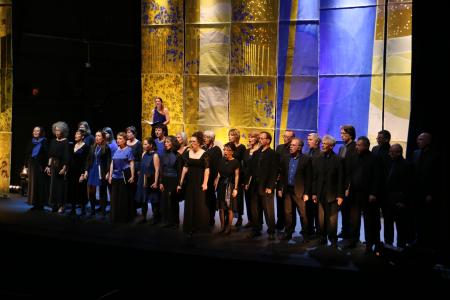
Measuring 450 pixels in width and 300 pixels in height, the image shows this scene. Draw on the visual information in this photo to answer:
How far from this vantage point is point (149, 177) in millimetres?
10727

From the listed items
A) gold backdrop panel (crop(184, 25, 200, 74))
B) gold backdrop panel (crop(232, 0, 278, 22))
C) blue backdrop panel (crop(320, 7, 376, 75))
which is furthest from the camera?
gold backdrop panel (crop(184, 25, 200, 74))

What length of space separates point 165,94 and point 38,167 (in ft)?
11.5

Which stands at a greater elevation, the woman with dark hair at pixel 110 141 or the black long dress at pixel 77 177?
the woman with dark hair at pixel 110 141

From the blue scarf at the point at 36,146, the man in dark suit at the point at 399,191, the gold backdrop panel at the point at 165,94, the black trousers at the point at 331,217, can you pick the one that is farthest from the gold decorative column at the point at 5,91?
the man in dark suit at the point at 399,191

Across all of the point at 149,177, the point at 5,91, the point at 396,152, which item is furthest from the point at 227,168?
the point at 5,91

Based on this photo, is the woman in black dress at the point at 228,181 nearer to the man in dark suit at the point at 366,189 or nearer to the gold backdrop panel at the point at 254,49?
the man in dark suit at the point at 366,189

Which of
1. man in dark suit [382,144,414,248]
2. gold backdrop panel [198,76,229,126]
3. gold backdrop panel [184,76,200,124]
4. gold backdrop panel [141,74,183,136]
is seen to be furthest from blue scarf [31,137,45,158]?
man in dark suit [382,144,414,248]

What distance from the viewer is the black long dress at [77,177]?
11.4 metres

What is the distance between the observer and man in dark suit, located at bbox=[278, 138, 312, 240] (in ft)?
31.3

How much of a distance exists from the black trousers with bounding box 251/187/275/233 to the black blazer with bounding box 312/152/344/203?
754 mm

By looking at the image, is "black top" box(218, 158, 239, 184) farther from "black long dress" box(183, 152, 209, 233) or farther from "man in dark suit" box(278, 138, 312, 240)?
"man in dark suit" box(278, 138, 312, 240)

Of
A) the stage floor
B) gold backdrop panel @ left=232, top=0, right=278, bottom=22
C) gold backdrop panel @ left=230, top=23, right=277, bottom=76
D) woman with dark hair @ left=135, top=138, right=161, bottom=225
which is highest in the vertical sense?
gold backdrop panel @ left=232, top=0, right=278, bottom=22

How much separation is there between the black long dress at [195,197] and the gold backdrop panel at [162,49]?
4.56m

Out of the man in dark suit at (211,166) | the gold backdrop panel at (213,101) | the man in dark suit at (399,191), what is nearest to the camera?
the man in dark suit at (399,191)
